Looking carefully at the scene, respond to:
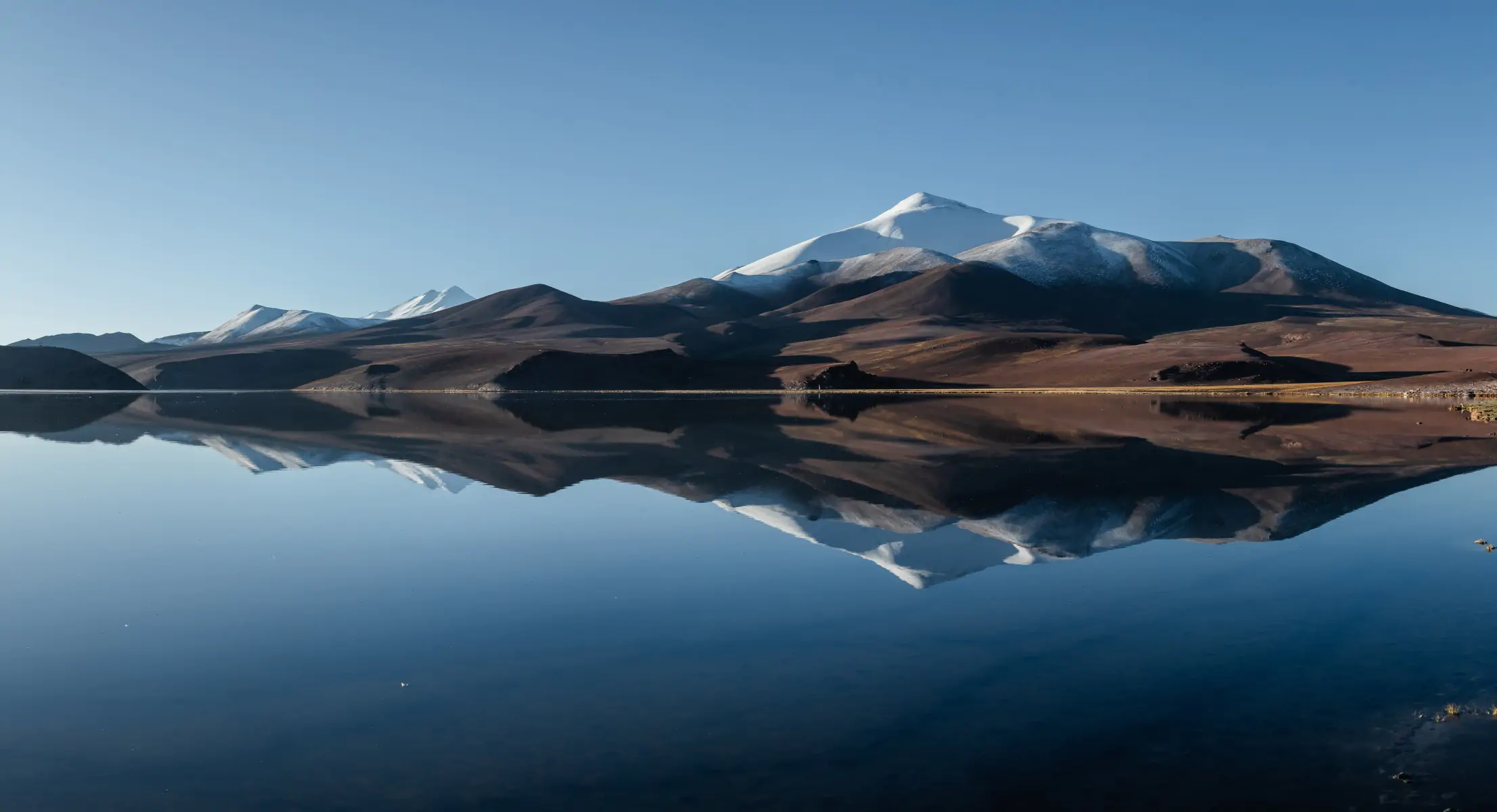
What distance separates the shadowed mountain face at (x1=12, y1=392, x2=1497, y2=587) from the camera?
24703mm

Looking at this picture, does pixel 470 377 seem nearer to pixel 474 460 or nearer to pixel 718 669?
pixel 474 460

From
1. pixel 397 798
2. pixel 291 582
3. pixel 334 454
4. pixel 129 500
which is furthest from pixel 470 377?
pixel 397 798

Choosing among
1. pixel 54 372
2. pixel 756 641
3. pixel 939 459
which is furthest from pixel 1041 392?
pixel 54 372

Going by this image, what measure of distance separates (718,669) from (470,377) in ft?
533

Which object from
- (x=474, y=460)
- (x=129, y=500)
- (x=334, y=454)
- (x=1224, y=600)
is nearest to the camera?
(x=1224, y=600)

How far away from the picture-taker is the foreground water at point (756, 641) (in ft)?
33.9

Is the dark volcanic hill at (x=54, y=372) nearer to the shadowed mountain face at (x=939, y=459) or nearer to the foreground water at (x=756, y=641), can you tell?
the shadowed mountain face at (x=939, y=459)

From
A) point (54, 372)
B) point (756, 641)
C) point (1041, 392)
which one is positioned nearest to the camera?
point (756, 641)

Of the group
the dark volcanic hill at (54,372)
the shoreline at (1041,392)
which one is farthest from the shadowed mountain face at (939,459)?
the dark volcanic hill at (54,372)

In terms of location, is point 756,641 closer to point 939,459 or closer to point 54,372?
point 939,459

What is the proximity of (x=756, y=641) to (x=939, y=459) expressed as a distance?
26743 millimetres

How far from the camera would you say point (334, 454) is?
46.0 meters

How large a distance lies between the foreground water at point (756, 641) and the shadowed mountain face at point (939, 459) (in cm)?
29

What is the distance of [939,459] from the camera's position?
1607 inches
